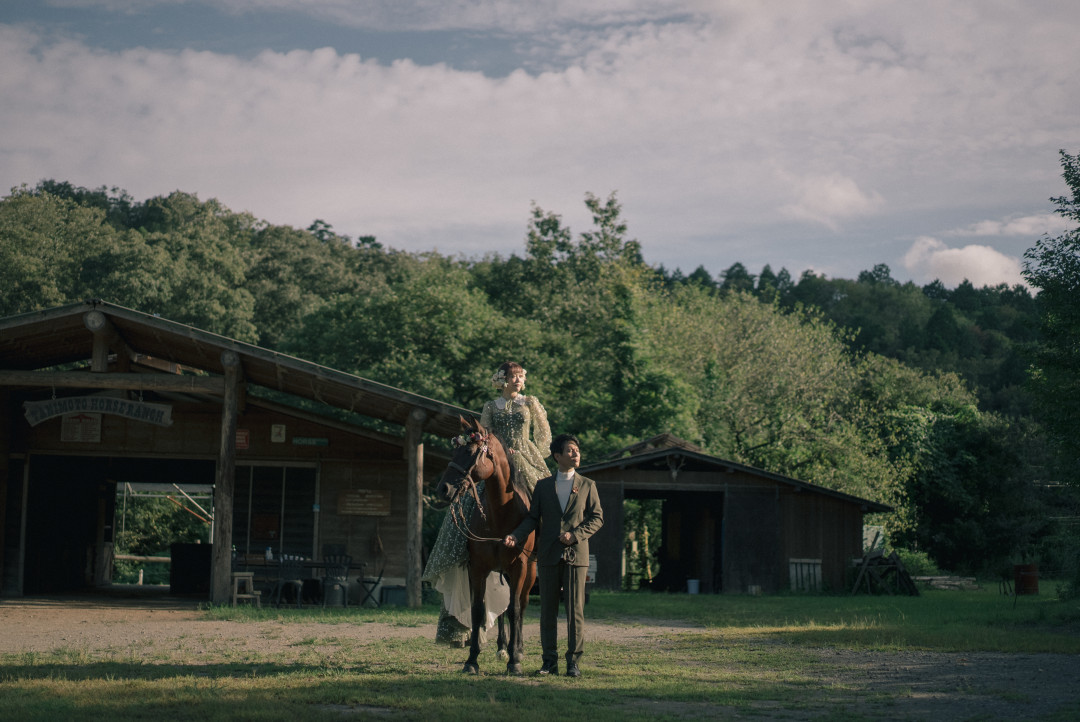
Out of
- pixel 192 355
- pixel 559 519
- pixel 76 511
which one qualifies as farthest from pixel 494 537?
pixel 76 511

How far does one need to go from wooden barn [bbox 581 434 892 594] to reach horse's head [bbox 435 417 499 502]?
1444 cm

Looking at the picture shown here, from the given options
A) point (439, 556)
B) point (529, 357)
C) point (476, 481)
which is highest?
point (529, 357)

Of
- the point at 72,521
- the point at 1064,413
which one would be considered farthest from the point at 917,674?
the point at 72,521

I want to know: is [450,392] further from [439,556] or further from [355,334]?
[439,556]

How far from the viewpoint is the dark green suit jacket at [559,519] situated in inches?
298

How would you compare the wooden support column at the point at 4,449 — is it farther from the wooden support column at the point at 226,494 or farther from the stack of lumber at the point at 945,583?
the stack of lumber at the point at 945,583

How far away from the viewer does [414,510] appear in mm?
15422

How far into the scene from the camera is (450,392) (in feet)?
89.8

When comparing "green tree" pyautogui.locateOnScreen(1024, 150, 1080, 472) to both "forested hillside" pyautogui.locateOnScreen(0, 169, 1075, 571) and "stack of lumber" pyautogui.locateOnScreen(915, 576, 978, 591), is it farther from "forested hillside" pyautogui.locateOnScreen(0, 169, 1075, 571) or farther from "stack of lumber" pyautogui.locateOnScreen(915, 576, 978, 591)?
"stack of lumber" pyautogui.locateOnScreen(915, 576, 978, 591)

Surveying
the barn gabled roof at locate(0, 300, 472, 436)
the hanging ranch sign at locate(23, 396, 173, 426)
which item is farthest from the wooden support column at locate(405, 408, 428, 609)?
the hanging ranch sign at locate(23, 396, 173, 426)

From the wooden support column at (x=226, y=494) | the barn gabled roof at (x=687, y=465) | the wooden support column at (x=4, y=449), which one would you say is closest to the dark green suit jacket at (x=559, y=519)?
the wooden support column at (x=226, y=494)

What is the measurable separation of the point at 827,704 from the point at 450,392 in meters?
21.3

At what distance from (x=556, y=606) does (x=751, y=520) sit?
1615 centimetres

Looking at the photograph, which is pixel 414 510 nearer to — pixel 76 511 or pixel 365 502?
pixel 365 502
